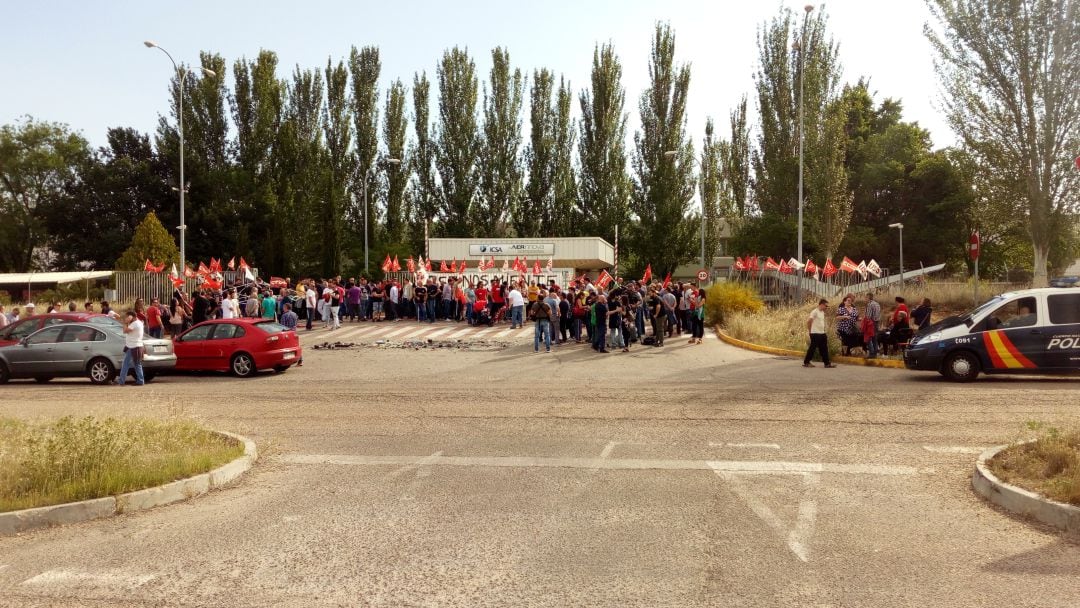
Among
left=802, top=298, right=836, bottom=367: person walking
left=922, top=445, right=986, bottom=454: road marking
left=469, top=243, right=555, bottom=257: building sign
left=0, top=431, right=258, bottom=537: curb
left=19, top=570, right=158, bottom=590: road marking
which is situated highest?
left=469, top=243, right=555, bottom=257: building sign

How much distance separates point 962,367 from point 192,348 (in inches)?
640

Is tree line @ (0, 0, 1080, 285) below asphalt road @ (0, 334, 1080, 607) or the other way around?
the other way around

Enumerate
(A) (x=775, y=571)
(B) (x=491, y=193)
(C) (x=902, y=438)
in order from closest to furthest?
(A) (x=775, y=571), (C) (x=902, y=438), (B) (x=491, y=193)

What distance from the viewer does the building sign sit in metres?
41.9

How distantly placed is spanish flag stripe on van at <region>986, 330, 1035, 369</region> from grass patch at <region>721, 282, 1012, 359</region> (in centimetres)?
452

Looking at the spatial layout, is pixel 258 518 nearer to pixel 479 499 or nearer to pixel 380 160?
pixel 479 499

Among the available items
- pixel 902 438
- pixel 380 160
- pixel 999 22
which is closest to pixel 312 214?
pixel 380 160

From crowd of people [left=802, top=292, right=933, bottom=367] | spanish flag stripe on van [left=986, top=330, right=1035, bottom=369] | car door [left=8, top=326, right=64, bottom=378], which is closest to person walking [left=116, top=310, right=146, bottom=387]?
car door [left=8, top=326, right=64, bottom=378]

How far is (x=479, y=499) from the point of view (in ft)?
23.1

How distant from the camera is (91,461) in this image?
737cm

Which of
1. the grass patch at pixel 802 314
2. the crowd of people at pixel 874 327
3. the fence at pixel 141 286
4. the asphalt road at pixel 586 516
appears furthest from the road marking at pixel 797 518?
the fence at pixel 141 286

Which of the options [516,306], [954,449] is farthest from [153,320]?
[954,449]

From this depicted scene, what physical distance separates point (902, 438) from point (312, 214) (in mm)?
44975

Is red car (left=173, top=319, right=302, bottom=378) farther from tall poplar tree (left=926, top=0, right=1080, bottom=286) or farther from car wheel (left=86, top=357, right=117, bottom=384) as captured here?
tall poplar tree (left=926, top=0, right=1080, bottom=286)
